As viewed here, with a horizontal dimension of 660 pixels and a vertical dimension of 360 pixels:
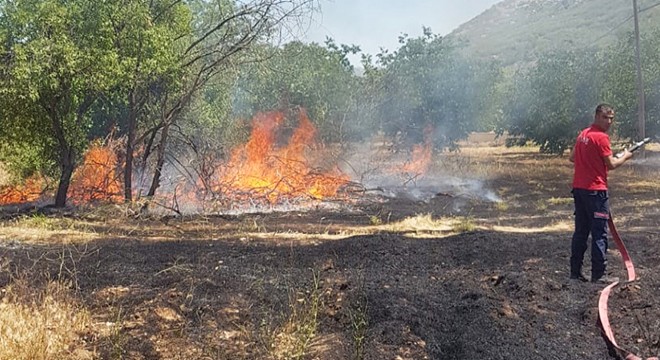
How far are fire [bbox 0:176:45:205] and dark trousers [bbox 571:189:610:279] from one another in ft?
44.2

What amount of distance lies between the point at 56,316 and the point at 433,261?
4.67 metres

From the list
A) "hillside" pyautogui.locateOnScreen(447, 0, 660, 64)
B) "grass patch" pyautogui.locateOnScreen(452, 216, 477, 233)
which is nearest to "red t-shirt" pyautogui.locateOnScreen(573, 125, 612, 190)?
"grass patch" pyautogui.locateOnScreen(452, 216, 477, 233)

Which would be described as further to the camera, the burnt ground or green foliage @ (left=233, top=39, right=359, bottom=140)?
green foliage @ (left=233, top=39, right=359, bottom=140)

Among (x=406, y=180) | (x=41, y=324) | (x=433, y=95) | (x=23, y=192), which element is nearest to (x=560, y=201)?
(x=406, y=180)

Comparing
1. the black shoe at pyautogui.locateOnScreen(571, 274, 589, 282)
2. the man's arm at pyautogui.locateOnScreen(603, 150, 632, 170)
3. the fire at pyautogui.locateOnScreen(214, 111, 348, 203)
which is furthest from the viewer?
the fire at pyautogui.locateOnScreen(214, 111, 348, 203)

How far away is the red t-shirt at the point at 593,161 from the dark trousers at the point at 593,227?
0.28 ft

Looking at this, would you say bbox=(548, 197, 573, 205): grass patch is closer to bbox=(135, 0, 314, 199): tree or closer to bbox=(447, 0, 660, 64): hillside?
bbox=(135, 0, 314, 199): tree

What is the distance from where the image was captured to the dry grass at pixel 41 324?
3.57 metres

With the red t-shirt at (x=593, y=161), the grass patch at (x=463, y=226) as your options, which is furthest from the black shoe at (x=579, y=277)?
the grass patch at (x=463, y=226)

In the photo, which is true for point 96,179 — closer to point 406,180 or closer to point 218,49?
point 218,49

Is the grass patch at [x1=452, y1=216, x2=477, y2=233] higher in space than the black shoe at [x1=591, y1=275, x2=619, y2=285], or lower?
lower

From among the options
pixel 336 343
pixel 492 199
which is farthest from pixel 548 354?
pixel 492 199

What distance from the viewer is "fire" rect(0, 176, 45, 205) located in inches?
574

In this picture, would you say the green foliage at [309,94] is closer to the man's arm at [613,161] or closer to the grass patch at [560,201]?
the grass patch at [560,201]
